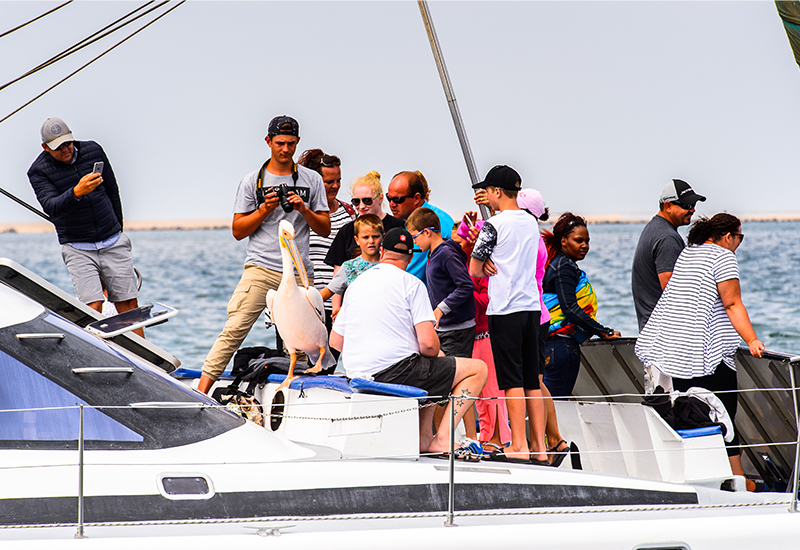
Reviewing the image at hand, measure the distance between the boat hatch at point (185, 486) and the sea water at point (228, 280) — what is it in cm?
1316

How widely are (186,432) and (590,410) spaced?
2.52m

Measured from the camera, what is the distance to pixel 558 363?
535cm

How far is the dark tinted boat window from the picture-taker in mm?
3037

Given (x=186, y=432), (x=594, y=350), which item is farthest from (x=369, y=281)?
(x=594, y=350)

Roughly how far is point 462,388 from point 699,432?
1.17 metres

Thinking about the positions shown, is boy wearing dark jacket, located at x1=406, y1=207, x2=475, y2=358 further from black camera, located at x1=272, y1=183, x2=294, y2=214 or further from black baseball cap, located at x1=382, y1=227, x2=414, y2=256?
black camera, located at x1=272, y1=183, x2=294, y2=214

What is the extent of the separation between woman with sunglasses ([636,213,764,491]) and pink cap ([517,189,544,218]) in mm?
888

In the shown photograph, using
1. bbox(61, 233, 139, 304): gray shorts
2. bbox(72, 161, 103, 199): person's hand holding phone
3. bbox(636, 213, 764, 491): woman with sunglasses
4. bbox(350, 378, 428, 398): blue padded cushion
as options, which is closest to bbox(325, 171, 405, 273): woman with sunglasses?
bbox(61, 233, 139, 304): gray shorts

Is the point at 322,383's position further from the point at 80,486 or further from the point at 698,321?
the point at 698,321

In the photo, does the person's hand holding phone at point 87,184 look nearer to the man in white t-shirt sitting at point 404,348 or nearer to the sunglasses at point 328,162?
the sunglasses at point 328,162

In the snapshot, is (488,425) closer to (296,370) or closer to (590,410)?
(590,410)

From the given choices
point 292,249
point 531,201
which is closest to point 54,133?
point 292,249

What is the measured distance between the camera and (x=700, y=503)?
353cm


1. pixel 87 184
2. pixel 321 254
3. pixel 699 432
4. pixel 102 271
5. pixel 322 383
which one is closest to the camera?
pixel 322 383
